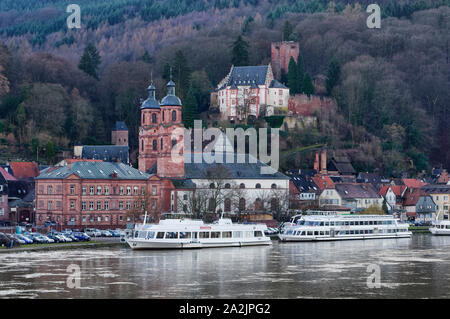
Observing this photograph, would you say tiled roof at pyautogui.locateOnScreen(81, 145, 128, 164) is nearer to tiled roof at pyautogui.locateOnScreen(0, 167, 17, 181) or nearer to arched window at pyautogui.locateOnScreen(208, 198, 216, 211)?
tiled roof at pyautogui.locateOnScreen(0, 167, 17, 181)

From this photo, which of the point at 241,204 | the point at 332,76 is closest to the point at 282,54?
the point at 332,76

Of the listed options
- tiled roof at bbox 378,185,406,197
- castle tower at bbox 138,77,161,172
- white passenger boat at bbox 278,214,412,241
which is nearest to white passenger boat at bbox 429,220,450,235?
white passenger boat at bbox 278,214,412,241

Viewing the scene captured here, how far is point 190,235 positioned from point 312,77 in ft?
254

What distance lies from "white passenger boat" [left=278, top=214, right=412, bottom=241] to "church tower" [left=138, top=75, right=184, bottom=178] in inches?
591

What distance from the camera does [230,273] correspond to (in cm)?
5919

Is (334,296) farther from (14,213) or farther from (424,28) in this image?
(424,28)

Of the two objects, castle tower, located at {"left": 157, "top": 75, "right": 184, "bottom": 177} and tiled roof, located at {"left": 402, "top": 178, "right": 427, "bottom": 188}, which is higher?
castle tower, located at {"left": 157, "top": 75, "right": 184, "bottom": 177}

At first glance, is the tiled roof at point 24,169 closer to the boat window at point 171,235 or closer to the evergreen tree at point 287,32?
the boat window at point 171,235

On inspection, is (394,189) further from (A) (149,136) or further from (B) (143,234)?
(B) (143,234)

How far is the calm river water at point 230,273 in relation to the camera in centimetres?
5069

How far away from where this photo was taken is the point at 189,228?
258 ft

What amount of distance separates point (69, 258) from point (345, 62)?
3576 inches

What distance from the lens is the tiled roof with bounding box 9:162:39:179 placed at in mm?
105500
